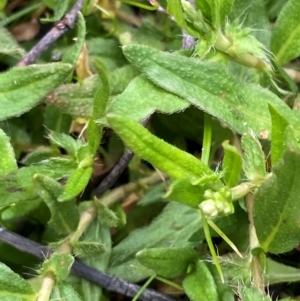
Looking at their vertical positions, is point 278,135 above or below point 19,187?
Result: above

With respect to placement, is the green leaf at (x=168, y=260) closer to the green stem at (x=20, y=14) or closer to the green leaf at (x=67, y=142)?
the green leaf at (x=67, y=142)

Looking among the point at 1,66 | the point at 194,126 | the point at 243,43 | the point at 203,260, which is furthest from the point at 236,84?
the point at 1,66

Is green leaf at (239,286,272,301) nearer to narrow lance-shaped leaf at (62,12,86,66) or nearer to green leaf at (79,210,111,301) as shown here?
green leaf at (79,210,111,301)

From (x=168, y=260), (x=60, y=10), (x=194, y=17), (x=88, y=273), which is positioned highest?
(x=194, y=17)

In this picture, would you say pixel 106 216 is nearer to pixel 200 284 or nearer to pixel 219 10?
pixel 200 284

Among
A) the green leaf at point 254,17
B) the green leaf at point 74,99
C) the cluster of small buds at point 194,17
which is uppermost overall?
the cluster of small buds at point 194,17

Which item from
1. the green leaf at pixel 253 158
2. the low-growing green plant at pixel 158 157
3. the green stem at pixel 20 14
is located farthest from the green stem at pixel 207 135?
the green stem at pixel 20 14

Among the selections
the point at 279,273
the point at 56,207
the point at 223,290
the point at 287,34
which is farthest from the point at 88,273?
the point at 287,34

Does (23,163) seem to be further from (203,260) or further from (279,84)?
(279,84)
